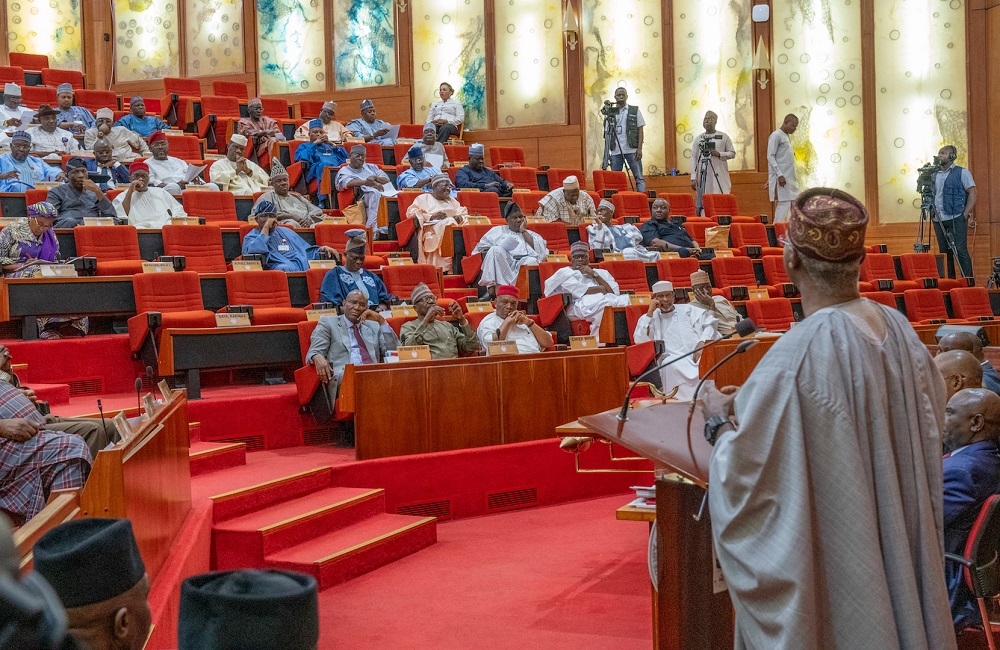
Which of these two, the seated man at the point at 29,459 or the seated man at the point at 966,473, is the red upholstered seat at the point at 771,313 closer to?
Answer: the seated man at the point at 966,473

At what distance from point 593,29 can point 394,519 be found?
987 centimetres

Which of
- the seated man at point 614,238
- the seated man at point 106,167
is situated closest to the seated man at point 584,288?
the seated man at point 614,238

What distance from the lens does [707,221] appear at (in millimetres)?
10867

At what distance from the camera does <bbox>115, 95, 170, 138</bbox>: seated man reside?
1041 centimetres

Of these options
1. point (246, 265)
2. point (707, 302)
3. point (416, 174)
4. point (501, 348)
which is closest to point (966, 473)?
point (501, 348)

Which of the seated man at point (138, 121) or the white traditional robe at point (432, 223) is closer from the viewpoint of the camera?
the white traditional robe at point (432, 223)

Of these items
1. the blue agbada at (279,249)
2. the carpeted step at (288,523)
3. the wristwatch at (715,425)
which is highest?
the blue agbada at (279,249)

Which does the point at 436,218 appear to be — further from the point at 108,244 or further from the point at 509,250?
the point at 108,244

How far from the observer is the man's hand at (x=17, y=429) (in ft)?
10.7

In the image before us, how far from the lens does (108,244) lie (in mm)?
6910

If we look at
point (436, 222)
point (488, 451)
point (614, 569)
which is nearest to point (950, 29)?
point (436, 222)

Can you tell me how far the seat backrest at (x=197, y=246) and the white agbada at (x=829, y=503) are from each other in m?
5.95

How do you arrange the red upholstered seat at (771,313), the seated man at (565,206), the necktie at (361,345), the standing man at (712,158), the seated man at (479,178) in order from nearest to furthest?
the necktie at (361,345) < the red upholstered seat at (771,313) < the seated man at (565,206) < the seated man at (479,178) < the standing man at (712,158)

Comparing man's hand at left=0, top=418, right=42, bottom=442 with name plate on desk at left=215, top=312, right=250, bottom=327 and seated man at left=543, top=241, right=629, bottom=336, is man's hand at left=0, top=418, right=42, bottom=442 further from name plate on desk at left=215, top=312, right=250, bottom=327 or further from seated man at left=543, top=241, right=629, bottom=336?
seated man at left=543, top=241, right=629, bottom=336
